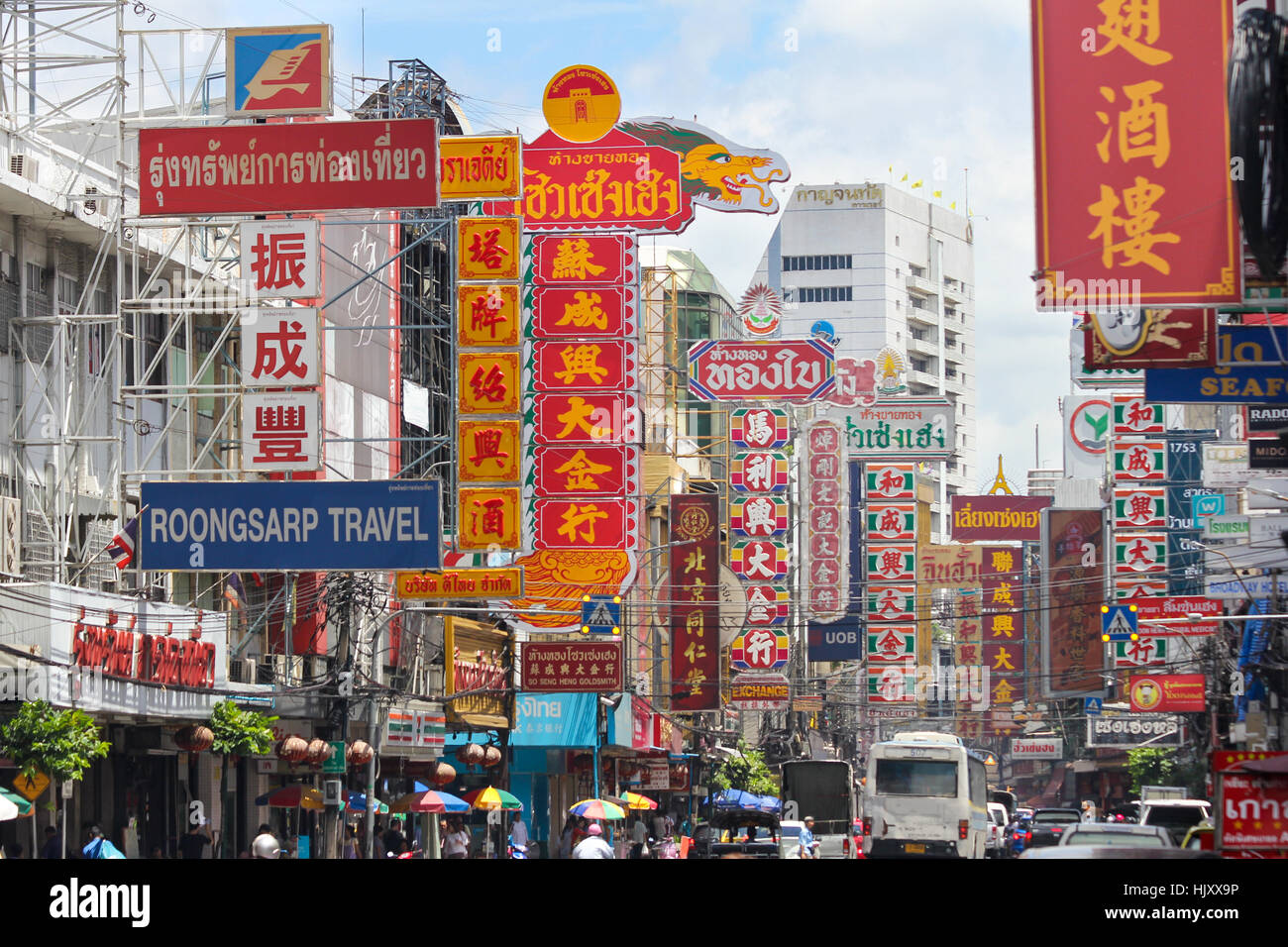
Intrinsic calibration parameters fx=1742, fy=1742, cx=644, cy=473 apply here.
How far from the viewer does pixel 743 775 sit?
6775cm

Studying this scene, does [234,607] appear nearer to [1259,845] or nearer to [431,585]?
[431,585]

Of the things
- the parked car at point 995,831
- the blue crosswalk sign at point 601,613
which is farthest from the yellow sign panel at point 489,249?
the parked car at point 995,831

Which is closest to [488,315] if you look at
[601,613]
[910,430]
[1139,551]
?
[601,613]

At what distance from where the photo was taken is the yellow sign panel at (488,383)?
101ft

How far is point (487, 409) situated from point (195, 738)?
25.5 ft

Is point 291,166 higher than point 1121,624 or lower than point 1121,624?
higher

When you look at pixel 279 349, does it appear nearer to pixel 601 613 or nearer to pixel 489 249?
pixel 489 249

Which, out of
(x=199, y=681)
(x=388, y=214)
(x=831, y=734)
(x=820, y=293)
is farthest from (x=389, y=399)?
(x=820, y=293)

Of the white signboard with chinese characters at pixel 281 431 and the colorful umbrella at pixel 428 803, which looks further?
the colorful umbrella at pixel 428 803

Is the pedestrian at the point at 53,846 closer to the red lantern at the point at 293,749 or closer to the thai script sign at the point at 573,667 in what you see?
the red lantern at the point at 293,749

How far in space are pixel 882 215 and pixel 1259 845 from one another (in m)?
124

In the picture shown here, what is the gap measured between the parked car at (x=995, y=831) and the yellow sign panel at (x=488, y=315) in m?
20.3

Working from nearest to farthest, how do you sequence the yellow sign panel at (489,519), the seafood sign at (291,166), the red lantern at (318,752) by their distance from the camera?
the seafood sign at (291,166) < the yellow sign panel at (489,519) < the red lantern at (318,752)
